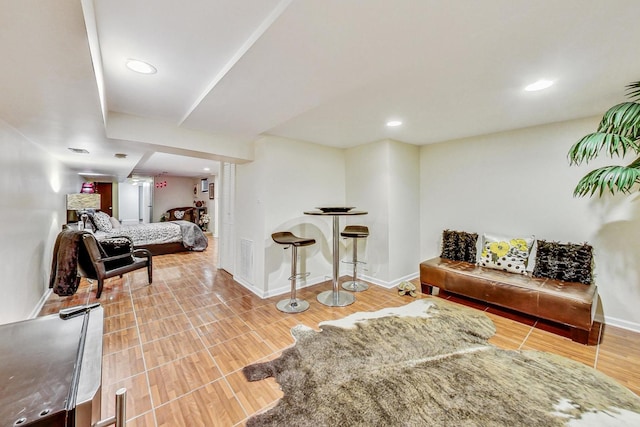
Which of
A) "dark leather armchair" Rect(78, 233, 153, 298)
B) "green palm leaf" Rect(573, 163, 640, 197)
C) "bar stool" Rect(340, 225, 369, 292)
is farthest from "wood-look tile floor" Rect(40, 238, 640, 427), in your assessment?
"green palm leaf" Rect(573, 163, 640, 197)

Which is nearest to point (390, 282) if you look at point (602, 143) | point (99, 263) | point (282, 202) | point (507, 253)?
point (507, 253)

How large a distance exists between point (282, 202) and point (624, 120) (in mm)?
3349

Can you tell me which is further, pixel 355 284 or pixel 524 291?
pixel 355 284

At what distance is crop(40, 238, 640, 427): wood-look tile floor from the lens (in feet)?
5.45

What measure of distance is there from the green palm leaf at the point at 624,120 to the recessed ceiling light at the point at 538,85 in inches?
18.8

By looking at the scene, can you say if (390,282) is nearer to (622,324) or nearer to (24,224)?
(622,324)

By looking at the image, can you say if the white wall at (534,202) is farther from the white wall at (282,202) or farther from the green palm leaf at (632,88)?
the white wall at (282,202)

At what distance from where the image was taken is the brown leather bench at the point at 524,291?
2.36 metres

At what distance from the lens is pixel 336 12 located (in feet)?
4.03

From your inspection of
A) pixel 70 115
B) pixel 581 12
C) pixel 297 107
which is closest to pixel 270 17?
pixel 297 107

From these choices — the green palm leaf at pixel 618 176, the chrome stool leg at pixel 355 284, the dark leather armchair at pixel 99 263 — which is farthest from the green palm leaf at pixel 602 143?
the dark leather armchair at pixel 99 263

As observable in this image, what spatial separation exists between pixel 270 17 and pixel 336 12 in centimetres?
35

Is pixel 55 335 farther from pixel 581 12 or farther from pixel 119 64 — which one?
pixel 581 12

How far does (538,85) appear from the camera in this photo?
207 cm
